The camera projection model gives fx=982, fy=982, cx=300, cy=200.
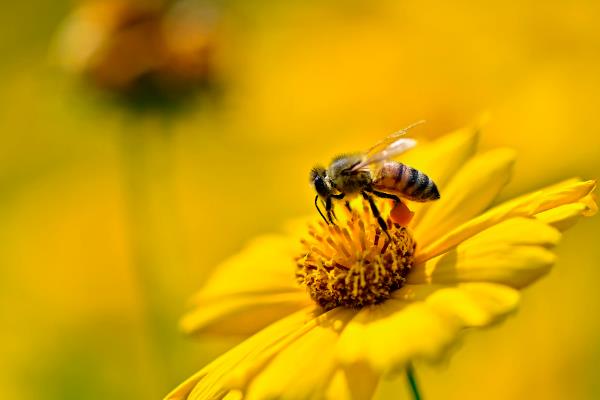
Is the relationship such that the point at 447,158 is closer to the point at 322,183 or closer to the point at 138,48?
the point at 322,183

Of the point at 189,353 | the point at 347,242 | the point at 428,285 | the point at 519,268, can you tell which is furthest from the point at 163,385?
the point at 519,268

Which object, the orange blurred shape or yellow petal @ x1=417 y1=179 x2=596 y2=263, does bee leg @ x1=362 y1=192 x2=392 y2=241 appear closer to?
yellow petal @ x1=417 y1=179 x2=596 y2=263

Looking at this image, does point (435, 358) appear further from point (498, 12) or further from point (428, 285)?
point (498, 12)

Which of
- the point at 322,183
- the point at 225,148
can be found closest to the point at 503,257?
the point at 322,183

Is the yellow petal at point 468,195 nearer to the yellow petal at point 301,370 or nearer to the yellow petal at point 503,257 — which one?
the yellow petal at point 503,257

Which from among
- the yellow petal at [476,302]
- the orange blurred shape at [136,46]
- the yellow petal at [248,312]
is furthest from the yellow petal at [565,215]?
the orange blurred shape at [136,46]

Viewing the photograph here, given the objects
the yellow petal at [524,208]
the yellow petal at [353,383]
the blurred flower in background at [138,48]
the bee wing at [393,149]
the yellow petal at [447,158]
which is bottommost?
the yellow petal at [353,383]
